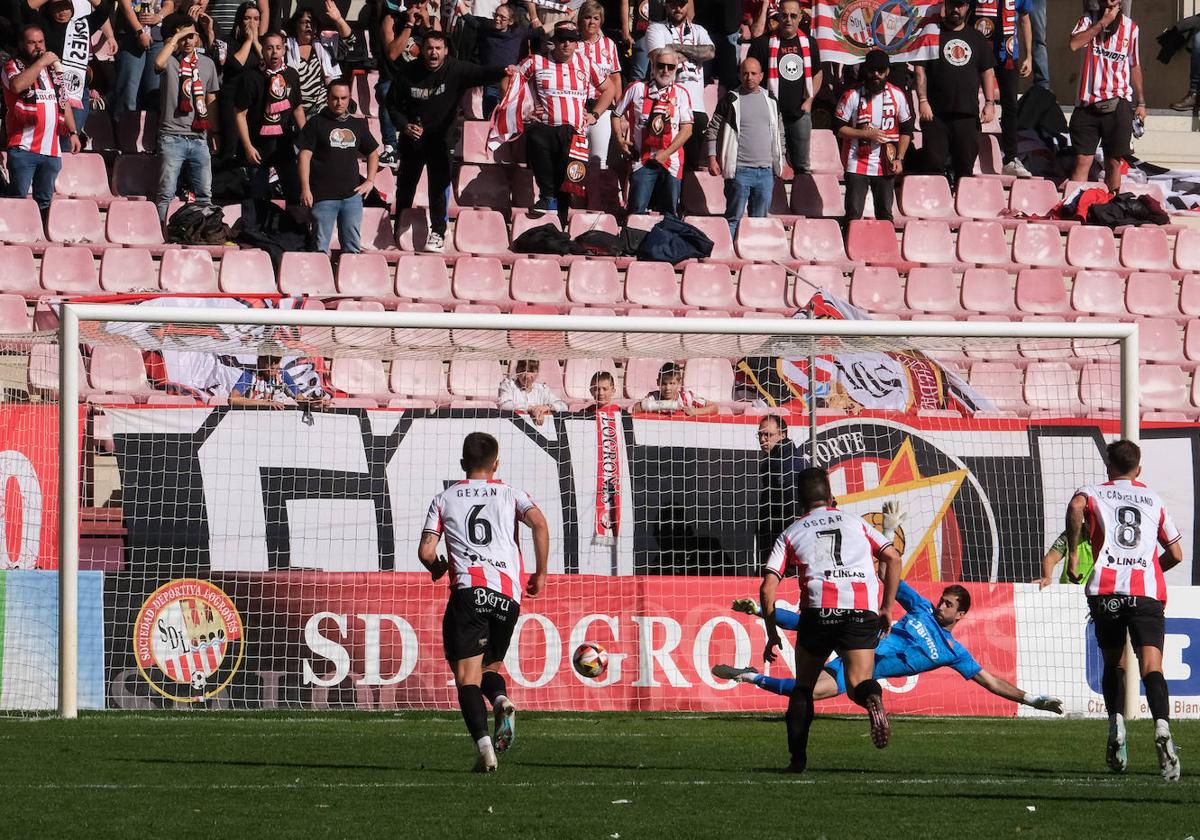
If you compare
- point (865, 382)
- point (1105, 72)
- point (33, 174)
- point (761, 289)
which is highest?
point (1105, 72)

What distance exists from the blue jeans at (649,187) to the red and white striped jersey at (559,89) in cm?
74

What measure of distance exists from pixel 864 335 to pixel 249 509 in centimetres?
456

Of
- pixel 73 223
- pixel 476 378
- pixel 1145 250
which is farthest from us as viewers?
pixel 1145 250

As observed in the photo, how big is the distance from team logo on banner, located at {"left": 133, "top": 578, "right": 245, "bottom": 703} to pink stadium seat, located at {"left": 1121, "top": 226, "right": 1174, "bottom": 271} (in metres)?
11.3

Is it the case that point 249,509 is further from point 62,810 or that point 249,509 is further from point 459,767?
point 62,810

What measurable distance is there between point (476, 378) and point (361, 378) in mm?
999

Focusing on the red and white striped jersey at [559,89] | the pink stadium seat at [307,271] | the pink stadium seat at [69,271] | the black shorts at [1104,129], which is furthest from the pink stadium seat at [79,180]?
the black shorts at [1104,129]

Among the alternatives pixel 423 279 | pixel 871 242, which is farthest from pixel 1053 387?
pixel 423 279

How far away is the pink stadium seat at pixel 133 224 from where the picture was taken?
16.5 m

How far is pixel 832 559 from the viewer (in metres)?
8.70

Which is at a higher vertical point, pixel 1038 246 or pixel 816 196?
pixel 816 196

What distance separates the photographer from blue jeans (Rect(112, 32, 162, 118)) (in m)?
17.3

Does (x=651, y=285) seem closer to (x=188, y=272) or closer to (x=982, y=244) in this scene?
(x=982, y=244)

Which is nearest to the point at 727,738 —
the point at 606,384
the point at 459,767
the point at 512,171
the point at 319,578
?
the point at 459,767
